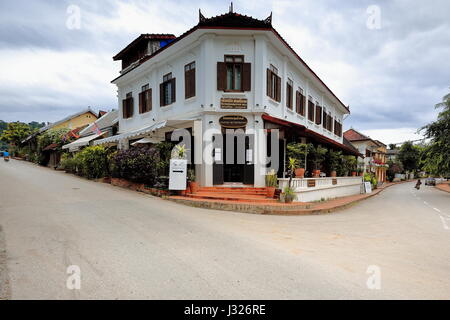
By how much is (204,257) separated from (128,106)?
56.5 feet

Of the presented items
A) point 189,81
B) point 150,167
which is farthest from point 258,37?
point 150,167

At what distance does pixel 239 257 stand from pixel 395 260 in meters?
2.84

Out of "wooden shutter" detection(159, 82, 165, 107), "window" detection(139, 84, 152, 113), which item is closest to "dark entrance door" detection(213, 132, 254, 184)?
"wooden shutter" detection(159, 82, 165, 107)

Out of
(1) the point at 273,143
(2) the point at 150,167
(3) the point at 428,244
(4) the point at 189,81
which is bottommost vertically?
(3) the point at 428,244

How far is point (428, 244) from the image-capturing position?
602 centimetres

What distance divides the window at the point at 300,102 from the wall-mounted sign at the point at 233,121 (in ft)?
19.1

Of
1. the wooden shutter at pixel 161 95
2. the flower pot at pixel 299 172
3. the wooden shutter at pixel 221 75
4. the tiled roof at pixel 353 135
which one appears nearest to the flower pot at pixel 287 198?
the flower pot at pixel 299 172

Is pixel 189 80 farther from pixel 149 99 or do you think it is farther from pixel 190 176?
pixel 190 176

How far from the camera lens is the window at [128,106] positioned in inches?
746

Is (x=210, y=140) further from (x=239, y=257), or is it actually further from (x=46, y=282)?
(x=46, y=282)

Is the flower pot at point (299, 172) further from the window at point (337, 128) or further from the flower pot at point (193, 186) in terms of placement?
the window at point (337, 128)

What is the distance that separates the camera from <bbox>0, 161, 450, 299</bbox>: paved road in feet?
10.6

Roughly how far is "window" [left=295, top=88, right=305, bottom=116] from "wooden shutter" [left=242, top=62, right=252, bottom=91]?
17.3 feet

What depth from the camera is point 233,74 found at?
12.7 m
